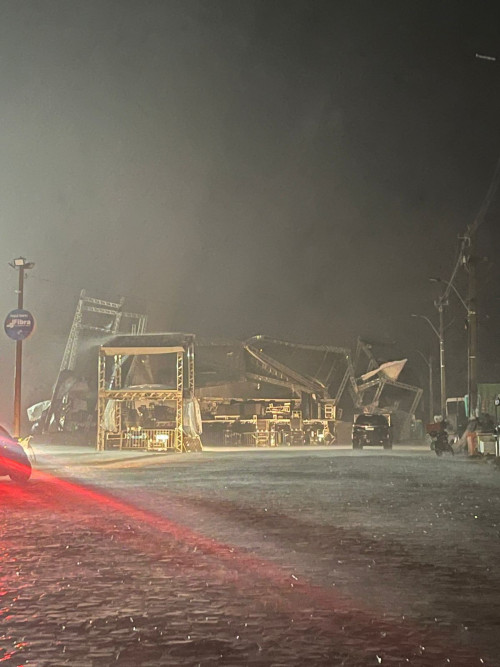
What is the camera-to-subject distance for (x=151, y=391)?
45.6 metres

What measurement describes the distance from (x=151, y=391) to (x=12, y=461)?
24336 millimetres

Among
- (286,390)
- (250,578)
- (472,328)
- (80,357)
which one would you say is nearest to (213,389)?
(286,390)

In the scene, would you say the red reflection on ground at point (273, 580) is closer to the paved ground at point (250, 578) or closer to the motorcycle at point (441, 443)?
the paved ground at point (250, 578)

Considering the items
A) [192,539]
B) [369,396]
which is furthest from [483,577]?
[369,396]

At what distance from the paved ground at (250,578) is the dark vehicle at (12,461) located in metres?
2.27

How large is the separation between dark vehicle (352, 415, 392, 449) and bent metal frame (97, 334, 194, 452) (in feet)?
28.8

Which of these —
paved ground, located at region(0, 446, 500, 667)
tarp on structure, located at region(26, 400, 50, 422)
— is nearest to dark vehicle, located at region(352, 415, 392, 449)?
tarp on structure, located at region(26, 400, 50, 422)

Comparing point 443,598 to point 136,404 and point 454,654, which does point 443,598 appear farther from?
point 136,404

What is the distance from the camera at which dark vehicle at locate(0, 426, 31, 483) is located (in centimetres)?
2116

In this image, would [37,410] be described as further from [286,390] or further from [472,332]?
[472,332]

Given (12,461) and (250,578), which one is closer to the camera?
(250,578)

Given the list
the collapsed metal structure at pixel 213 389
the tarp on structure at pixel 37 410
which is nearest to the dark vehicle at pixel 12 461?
the collapsed metal structure at pixel 213 389

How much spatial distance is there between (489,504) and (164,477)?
990 centimetres

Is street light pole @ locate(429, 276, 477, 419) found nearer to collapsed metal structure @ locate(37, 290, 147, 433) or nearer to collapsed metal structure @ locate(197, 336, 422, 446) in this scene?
collapsed metal structure @ locate(197, 336, 422, 446)
